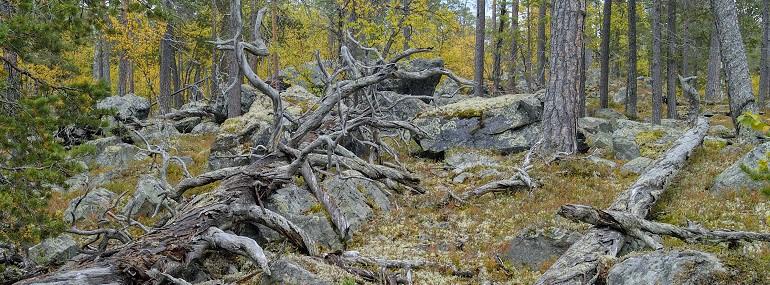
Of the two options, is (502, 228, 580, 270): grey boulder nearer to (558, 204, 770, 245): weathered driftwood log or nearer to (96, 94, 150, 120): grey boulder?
(558, 204, 770, 245): weathered driftwood log

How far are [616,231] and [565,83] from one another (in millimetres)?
7416

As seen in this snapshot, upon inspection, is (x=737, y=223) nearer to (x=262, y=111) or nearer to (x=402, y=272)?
(x=402, y=272)

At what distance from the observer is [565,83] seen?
45.3 feet

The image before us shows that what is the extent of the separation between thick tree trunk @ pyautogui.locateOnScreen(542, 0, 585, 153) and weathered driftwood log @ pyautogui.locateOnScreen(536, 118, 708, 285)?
2.51 m

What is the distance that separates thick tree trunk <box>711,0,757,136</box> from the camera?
45.9ft

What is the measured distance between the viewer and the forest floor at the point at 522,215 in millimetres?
7398

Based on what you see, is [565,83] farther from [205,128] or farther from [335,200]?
[205,128]

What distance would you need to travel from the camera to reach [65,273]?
651 centimetres

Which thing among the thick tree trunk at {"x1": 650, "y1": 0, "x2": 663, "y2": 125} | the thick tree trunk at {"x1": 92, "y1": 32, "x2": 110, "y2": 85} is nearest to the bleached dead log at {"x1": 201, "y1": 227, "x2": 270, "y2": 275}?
the thick tree trunk at {"x1": 650, "y1": 0, "x2": 663, "y2": 125}

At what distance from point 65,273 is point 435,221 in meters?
5.84

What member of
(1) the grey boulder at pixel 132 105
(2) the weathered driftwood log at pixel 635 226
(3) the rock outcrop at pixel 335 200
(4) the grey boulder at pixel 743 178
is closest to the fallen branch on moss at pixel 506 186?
(3) the rock outcrop at pixel 335 200

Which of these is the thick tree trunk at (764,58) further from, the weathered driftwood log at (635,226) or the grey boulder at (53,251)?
the grey boulder at (53,251)

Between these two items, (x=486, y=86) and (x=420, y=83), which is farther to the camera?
(x=486, y=86)

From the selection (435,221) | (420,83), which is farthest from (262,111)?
(435,221)
